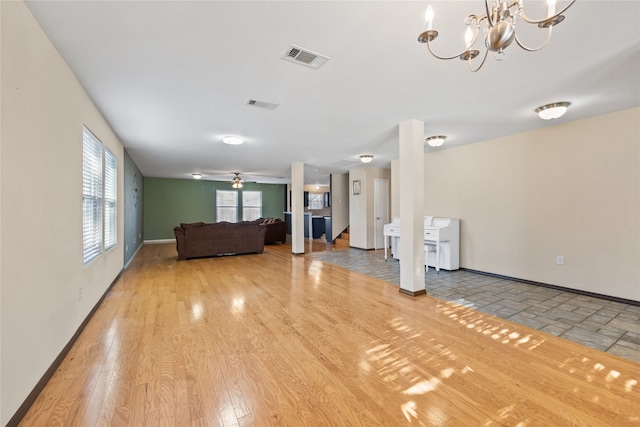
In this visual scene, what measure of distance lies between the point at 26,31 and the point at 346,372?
3.00 meters

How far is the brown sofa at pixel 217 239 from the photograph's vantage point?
6.22 m

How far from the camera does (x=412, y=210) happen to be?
141 inches

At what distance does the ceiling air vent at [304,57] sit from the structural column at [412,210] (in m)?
1.86

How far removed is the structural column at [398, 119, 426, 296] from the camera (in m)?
3.58

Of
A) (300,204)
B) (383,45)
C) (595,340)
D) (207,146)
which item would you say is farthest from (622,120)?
(207,146)

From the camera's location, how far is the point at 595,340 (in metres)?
2.35

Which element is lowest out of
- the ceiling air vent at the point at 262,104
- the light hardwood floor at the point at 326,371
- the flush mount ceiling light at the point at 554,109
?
the light hardwood floor at the point at 326,371

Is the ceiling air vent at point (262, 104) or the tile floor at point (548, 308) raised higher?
the ceiling air vent at point (262, 104)

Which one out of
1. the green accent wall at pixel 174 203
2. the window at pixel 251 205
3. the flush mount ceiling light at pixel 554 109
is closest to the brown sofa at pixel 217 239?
the green accent wall at pixel 174 203

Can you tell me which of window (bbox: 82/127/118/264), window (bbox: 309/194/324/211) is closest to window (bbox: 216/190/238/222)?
window (bbox: 309/194/324/211)

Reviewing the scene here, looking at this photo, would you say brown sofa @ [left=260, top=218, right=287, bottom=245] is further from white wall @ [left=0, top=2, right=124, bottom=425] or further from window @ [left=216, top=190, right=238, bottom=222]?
white wall @ [left=0, top=2, right=124, bottom=425]

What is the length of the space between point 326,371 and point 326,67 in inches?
95.9

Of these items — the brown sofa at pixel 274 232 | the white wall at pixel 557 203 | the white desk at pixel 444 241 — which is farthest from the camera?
the brown sofa at pixel 274 232

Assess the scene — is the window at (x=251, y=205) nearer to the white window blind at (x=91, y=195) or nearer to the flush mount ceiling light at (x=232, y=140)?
the flush mount ceiling light at (x=232, y=140)
